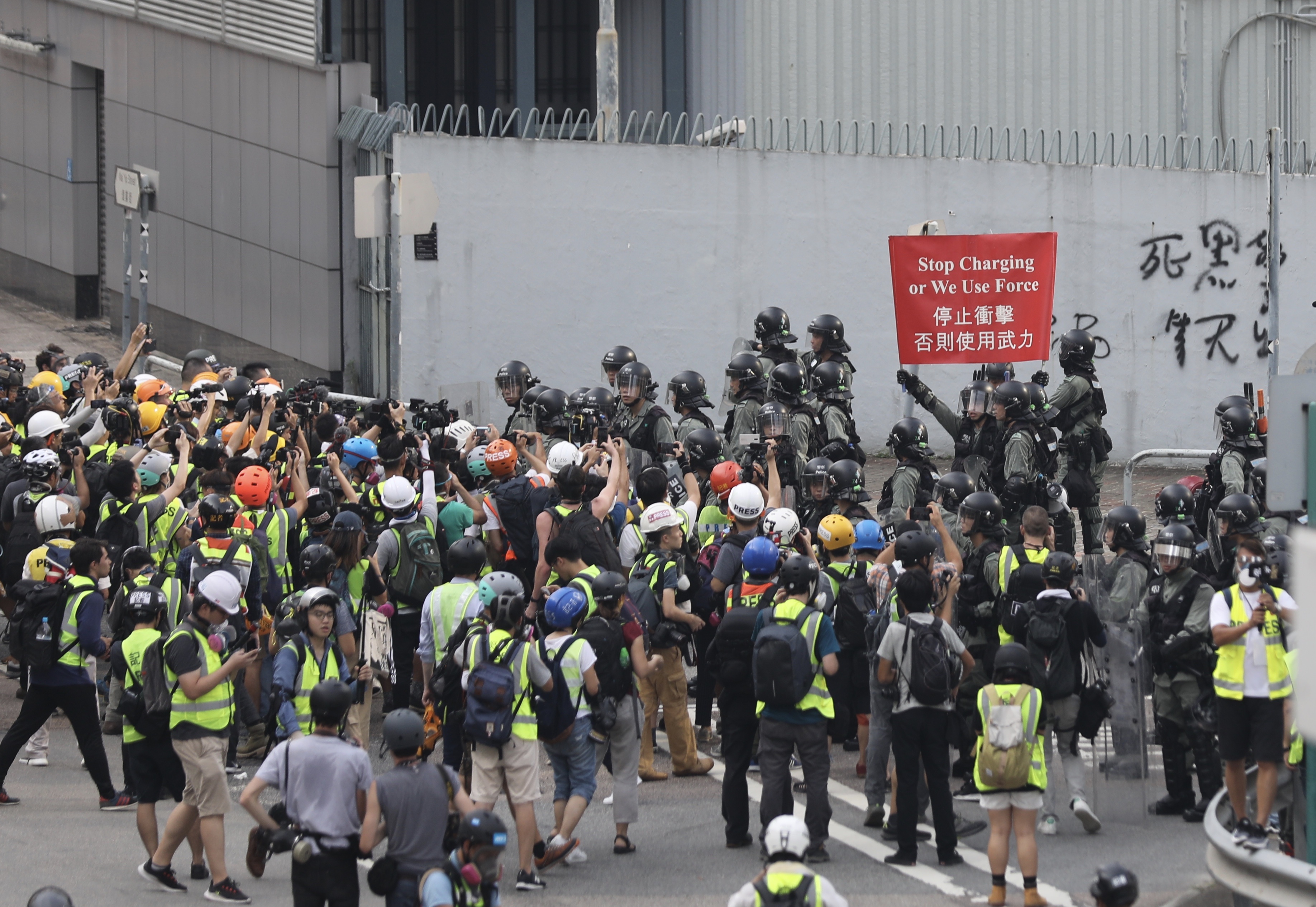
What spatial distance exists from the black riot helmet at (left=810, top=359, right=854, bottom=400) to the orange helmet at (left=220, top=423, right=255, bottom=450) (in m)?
4.30

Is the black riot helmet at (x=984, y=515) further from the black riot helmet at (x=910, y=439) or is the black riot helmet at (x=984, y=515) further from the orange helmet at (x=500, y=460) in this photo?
the orange helmet at (x=500, y=460)

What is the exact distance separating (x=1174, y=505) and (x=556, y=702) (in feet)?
13.0

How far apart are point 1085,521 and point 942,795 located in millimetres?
5449

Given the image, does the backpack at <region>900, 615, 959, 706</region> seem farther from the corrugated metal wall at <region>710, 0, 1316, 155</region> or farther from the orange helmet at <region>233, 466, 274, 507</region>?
the corrugated metal wall at <region>710, 0, 1316, 155</region>

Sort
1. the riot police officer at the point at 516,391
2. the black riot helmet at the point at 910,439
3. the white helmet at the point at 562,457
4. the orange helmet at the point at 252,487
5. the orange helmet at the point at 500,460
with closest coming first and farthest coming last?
1. the orange helmet at the point at 252,487
2. the orange helmet at the point at 500,460
3. the white helmet at the point at 562,457
4. the black riot helmet at the point at 910,439
5. the riot police officer at the point at 516,391

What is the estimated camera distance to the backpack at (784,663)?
8750 mm

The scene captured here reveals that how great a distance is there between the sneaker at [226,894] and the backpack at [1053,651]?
384cm

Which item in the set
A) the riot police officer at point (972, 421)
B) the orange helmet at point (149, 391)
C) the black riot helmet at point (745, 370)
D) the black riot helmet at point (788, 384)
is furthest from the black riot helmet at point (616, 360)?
the orange helmet at point (149, 391)

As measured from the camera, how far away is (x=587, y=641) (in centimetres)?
891

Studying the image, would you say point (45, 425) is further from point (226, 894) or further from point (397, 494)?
point (226, 894)

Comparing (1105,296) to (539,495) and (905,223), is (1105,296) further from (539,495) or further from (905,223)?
(539,495)

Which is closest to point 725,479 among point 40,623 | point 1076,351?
point 40,623

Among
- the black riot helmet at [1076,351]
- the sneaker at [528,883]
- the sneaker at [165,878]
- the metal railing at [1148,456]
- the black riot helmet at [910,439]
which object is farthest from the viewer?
the black riot helmet at [1076,351]

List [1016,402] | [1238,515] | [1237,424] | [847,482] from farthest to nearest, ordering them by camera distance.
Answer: [1016,402] < [1237,424] < [847,482] < [1238,515]
